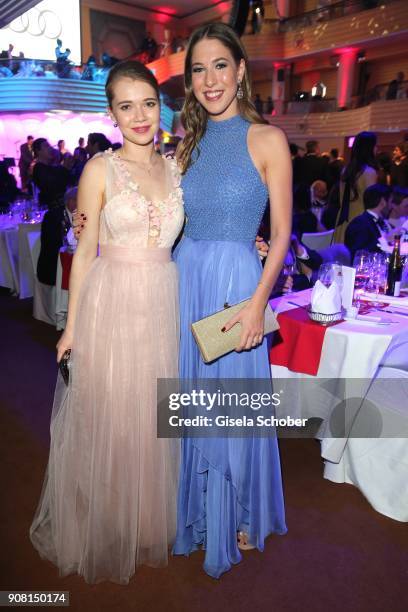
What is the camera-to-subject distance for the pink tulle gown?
190 cm

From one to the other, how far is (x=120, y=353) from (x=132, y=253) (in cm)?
39

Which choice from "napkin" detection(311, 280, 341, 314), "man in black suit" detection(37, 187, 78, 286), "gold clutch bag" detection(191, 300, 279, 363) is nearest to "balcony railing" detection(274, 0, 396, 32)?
"man in black suit" detection(37, 187, 78, 286)

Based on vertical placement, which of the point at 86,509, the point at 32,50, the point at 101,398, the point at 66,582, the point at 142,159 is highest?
the point at 32,50

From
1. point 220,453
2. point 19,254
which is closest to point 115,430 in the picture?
point 220,453

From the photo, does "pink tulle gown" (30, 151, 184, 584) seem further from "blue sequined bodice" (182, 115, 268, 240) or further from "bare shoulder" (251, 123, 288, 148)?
"bare shoulder" (251, 123, 288, 148)

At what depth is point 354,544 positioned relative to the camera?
2348 mm

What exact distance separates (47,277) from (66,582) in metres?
3.78

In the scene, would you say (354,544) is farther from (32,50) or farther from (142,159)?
(32,50)

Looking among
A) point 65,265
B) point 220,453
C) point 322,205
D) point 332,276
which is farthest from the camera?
point 322,205

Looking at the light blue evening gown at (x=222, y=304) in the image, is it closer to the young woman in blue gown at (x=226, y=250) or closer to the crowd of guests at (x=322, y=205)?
the young woman in blue gown at (x=226, y=250)

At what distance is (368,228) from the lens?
4062mm

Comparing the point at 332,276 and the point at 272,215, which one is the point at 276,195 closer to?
the point at 272,215

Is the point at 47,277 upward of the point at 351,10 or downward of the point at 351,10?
downward

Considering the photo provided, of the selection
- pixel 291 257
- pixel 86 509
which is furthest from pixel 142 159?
pixel 291 257
